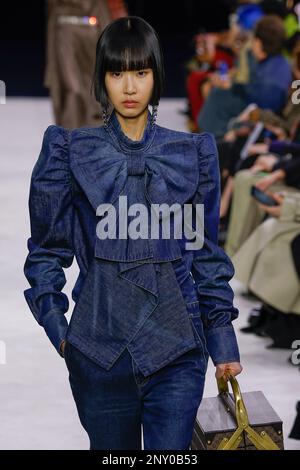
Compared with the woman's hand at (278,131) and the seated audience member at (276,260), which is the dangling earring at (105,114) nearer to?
the seated audience member at (276,260)

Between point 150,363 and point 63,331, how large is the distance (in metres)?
0.19

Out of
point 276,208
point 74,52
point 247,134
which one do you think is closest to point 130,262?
point 276,208

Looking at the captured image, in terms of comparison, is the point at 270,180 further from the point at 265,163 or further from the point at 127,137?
the point at 127,137

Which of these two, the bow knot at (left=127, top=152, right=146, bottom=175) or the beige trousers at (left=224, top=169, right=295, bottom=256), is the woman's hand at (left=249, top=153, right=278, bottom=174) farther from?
the bow knot at (left=127, top=152, right=146, bottom=175)

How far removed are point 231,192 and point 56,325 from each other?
15.3ft

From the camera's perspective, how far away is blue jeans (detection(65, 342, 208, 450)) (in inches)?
88.4

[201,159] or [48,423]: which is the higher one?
[201,159]

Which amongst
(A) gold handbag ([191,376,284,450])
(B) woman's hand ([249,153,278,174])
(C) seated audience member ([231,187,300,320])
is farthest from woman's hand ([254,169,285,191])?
(A) gold handbag ([191,376,284,450])

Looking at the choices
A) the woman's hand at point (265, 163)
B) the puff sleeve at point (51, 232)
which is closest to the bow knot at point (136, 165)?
the puff sleeve at point (51, 232)

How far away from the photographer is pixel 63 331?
91.5 inches

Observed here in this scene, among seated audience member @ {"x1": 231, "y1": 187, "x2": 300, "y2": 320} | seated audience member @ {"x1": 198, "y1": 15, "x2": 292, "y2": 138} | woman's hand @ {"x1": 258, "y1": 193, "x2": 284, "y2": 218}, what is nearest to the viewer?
seated audience member @ {"x1": 231, "y1": 187, "x2": 300, "y2": 320}
